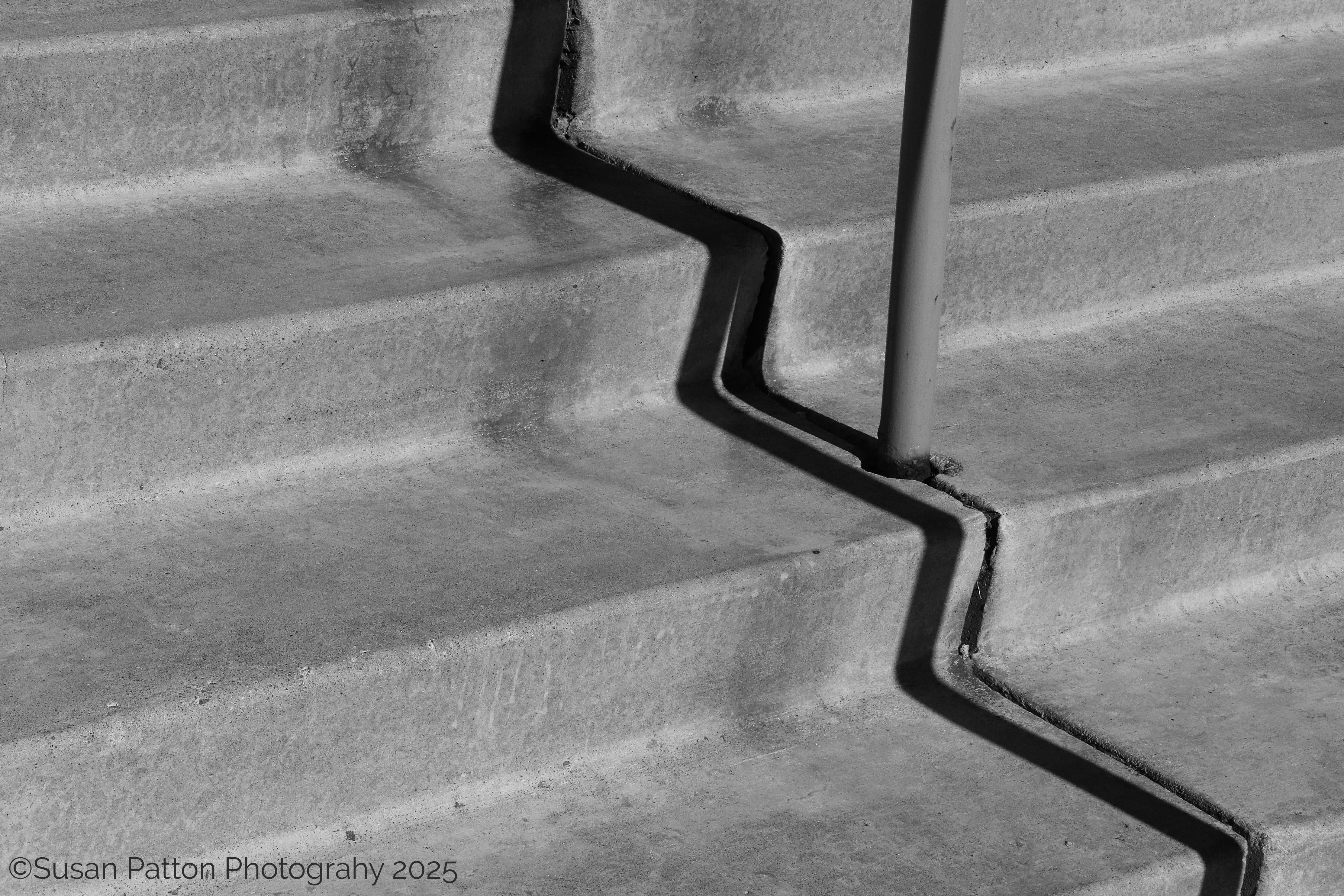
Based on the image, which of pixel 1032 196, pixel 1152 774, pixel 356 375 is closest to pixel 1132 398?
pixel 1032 196

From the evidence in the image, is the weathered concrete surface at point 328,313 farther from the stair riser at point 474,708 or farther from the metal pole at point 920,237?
the stair riser at point 474,708

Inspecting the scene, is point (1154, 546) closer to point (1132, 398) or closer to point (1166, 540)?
point (1166, 540)

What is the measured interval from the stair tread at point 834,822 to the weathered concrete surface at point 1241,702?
0.17 feet

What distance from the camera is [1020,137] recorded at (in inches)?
102

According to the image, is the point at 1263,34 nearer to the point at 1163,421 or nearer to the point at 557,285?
the point at 1163,421

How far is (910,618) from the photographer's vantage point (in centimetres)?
194

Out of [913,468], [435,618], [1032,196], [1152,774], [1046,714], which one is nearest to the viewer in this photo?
[435,618]

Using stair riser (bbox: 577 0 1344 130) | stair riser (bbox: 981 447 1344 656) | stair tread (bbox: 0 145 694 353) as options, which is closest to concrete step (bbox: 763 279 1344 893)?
stair riser (bbox: 981 447 1344 656)

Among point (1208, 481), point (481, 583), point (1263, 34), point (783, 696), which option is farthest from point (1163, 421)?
point (1263, 34)

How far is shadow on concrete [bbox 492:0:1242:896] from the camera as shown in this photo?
177cm

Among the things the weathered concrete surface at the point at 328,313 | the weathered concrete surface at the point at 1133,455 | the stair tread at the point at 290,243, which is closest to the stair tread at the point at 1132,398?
the weathered concrete surface at the point at 1133,455

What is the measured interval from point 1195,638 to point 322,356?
109 cm

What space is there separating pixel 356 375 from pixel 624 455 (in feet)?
1.08

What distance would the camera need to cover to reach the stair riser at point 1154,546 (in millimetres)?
1963
